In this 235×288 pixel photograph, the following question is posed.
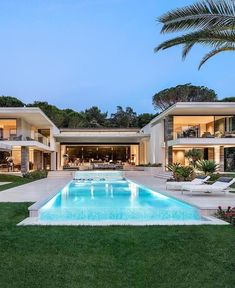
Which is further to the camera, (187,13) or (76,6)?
(76,6)

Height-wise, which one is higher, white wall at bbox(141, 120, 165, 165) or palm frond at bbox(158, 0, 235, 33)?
palm frond at bbox(158, 0, 235, 33)

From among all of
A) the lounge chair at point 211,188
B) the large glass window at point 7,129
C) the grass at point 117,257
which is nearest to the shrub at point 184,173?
the lounge chair at point 211,188

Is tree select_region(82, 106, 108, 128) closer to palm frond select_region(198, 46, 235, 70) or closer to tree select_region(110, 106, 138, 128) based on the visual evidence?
tree select_region(110, 106, 138, 128)

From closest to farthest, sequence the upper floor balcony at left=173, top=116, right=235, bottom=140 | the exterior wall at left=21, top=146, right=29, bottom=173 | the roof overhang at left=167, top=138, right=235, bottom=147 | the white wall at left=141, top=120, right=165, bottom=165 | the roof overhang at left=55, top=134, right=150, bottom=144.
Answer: the roof overhang at left=167, top=138, right=235, bottom=147
the upper floor balcony at left=173, top=116, right=235, bottom=140
the exterior wall at left=21, top=146, right=29, bottom=173
the white wall at left=141, top=120, right=165, bottom=165
the roof overhang at left=55, top=134, right=150, bottom=144

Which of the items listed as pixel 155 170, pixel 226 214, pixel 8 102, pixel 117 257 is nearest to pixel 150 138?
pixel 155 170

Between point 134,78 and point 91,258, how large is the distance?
5708 cm

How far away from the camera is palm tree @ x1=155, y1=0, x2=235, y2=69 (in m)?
7.73

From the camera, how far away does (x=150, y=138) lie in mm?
41375

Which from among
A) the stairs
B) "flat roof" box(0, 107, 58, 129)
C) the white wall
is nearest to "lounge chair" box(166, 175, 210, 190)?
"flat roof" box(0, 107, 58, 129)

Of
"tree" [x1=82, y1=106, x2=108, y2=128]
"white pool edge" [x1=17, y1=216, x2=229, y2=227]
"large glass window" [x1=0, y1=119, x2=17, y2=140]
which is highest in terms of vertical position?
"tree" [x1=82, y1=106, x2=108, y2=128]

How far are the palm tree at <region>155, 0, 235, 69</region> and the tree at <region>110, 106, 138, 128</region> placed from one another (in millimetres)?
55777

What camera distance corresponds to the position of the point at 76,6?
19922 millimetres

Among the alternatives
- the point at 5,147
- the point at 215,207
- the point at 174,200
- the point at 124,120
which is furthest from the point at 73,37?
the point at 124,120

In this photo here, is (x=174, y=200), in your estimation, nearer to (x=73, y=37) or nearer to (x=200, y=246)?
Result: (x=200, y=246)
